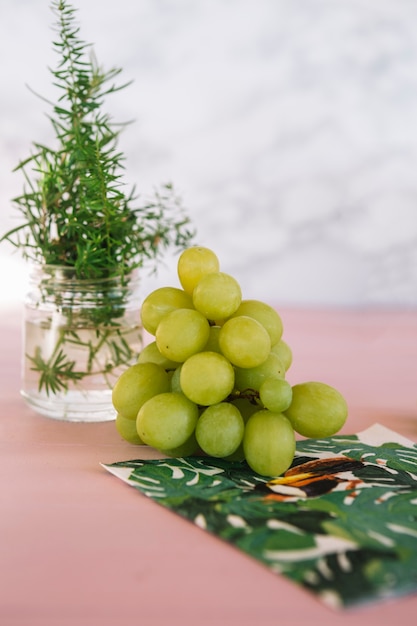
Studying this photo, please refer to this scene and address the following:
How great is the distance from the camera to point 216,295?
2.23ft

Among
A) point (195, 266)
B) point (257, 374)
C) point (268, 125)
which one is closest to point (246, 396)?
point (257, 374)

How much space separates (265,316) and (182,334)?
3.4 inches

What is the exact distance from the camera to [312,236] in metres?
1.92

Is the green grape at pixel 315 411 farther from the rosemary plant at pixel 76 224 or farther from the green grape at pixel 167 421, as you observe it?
the rosemary plant at pixel 76 224

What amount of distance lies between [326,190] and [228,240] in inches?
10.7

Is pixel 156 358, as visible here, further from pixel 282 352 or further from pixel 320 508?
pixel 320 508

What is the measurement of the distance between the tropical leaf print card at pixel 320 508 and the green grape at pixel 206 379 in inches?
2.5

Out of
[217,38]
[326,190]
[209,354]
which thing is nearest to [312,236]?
[326,190]

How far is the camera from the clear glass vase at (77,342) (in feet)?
2.69

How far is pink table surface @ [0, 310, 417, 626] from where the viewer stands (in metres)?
0.42

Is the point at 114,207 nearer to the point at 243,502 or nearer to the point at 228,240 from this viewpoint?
the point at 243,502

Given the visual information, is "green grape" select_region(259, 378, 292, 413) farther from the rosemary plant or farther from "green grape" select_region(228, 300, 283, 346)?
the rosemary plant

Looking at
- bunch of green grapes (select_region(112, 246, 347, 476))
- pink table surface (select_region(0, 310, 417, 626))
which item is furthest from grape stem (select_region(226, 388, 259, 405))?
pink table surface (select_region(0, 310, 417, 626))

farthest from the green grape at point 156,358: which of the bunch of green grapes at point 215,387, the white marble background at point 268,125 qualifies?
the white marble background at point 268,125
